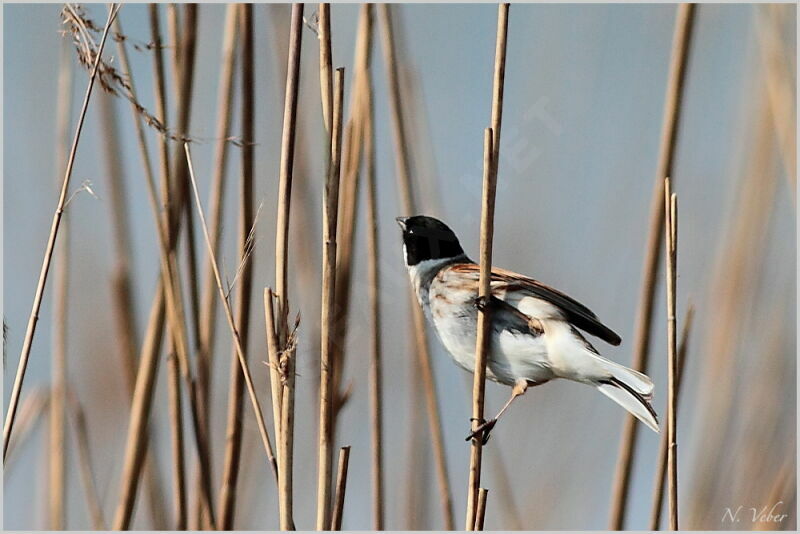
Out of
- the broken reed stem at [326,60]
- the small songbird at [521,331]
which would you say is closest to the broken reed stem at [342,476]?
the small songbird at [521,331]

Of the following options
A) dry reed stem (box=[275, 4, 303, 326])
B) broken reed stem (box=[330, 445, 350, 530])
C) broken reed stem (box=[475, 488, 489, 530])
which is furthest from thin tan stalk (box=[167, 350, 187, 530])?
broken reed stem (box=[475, 488, 489, 530])

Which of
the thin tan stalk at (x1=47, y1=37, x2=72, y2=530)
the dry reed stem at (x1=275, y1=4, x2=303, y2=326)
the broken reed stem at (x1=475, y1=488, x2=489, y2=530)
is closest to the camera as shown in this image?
the dry reed stem at (x1=275, y1=4, x2=303, y2=326)

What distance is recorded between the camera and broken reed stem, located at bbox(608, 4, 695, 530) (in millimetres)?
1365

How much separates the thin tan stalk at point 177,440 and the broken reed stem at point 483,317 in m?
0.61

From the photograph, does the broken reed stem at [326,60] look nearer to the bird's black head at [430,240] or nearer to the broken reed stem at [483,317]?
the broken reed stem at [483,317]

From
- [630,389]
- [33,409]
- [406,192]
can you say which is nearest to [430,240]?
[406,192]

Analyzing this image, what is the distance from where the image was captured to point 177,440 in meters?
1.49

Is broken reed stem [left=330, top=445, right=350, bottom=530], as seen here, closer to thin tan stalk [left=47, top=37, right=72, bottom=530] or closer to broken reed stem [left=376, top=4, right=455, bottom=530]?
broken reed stem [left=376, top=4, right=455, bottom=530]

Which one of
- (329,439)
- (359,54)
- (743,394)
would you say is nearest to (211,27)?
(359,54)

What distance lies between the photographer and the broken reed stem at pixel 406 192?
1.49 metres

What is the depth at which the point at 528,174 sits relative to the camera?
1.89 meters

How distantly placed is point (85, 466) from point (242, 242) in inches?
27.9

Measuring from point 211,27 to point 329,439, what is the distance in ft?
3.51

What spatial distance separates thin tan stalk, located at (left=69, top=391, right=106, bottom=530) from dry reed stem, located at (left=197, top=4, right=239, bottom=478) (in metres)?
0.38
